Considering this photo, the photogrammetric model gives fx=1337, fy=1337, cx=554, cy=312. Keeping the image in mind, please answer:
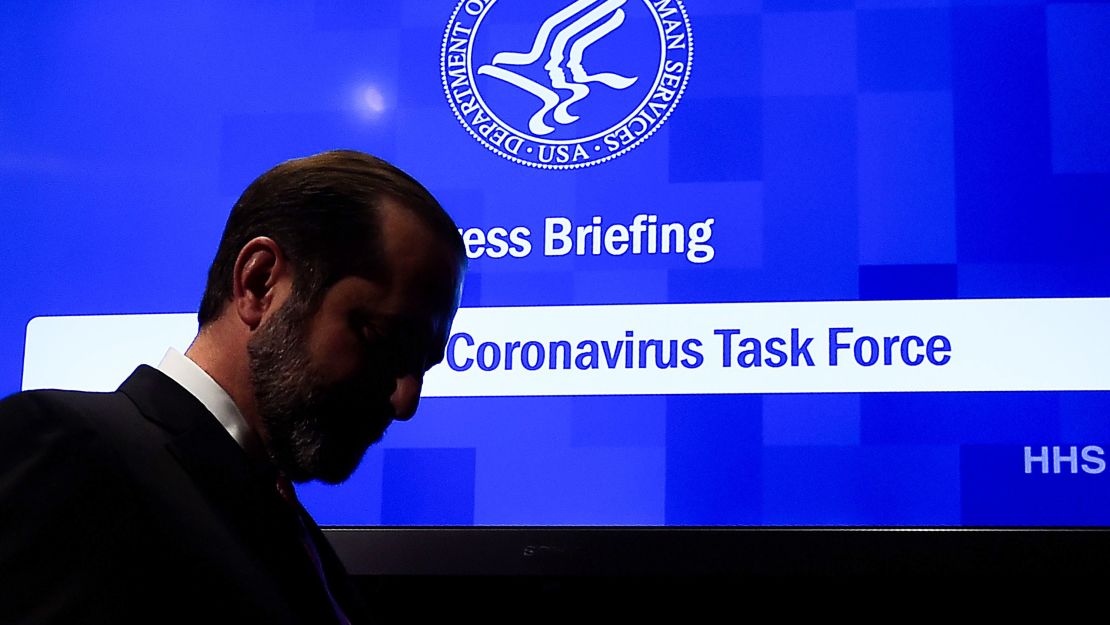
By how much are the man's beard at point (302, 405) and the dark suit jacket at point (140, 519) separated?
9cm

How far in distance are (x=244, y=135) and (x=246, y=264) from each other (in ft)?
2.30

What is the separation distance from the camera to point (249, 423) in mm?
1349

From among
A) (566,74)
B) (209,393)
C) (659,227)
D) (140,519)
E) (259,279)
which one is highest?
(566,74)

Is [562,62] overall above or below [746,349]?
above

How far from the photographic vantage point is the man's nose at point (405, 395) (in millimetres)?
1403

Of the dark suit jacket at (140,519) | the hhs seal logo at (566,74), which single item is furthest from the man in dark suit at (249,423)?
the hhs seal logo at (566,74)

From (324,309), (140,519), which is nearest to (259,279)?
(324,309)

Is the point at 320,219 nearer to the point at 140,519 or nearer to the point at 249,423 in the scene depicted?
the point at 249,423

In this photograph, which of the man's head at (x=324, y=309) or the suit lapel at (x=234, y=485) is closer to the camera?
the suit lapel at (x=234, y=485)

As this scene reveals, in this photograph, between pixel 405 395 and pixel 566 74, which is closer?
pixel 405 395

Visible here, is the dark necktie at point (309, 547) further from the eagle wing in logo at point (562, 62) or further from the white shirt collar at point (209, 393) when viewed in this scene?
the eagle wing in logo at point (562, 62)

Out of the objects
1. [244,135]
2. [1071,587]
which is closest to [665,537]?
[1071,587]

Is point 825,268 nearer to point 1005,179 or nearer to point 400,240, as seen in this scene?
point 1005,179

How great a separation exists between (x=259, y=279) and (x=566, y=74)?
0.75 metres
